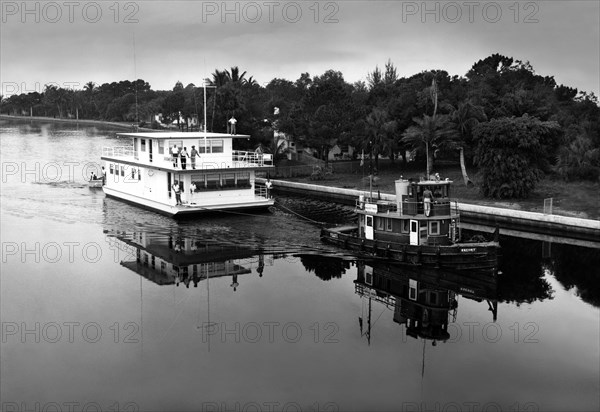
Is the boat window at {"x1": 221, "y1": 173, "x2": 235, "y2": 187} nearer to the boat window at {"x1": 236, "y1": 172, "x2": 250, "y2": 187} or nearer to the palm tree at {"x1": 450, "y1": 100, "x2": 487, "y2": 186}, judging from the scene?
the boat window at {"x1": 236, "y1": 172, "x2": 250, "y2": 187}

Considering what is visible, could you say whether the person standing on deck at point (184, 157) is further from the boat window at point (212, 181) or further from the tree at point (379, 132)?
the tree at point (379, 132)

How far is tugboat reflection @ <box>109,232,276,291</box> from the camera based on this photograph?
3509 centimetres

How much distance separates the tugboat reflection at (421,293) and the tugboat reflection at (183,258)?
5.71 m

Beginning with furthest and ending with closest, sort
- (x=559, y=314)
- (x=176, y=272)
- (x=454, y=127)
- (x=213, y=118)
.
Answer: (x=213, y=118) → (x=454, y=127) → (x=176, y=272) → (x=559, y=314)

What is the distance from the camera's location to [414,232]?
118ft

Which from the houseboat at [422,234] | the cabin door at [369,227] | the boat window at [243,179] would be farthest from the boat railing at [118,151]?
the houseboat at [422,234]

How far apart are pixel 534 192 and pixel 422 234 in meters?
21.2

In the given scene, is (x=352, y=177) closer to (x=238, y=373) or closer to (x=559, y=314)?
(x=559, y=314)

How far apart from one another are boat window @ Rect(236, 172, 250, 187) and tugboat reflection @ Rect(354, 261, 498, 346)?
15.2 metres

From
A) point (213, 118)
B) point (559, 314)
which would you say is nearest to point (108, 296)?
point (559, 314)

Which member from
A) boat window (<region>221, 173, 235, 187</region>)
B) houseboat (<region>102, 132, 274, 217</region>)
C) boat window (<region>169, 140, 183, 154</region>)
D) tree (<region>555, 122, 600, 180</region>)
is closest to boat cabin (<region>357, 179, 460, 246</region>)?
houseboat (<region>102, 132, 274, 217</region>)

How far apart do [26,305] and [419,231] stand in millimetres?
18683

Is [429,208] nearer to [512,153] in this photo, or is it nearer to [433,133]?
A: [512,153]

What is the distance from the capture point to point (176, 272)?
117 ft
